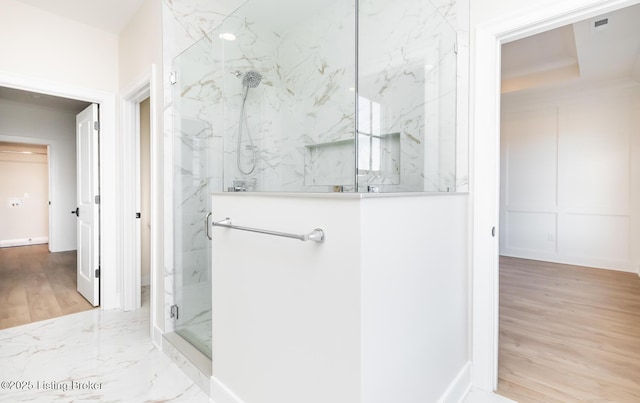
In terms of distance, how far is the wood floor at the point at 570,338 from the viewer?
174 cm

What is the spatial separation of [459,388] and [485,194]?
3.34 feet

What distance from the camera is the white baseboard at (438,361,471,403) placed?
1.51m

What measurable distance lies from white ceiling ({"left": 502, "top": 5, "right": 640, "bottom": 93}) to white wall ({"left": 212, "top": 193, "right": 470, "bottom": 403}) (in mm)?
2389

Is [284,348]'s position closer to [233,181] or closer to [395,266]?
[395,266]

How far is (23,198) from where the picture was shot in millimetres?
→ 6699

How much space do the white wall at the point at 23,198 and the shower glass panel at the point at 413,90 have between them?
25.3 feet

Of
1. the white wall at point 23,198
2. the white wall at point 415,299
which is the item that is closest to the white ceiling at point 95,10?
the white wall at point 415,299

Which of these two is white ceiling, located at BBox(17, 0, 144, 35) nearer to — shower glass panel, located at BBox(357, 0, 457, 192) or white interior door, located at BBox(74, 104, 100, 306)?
white interior door, located at BBox(74, 104, 100, 306)

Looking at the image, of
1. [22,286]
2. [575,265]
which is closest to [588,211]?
[575,265]

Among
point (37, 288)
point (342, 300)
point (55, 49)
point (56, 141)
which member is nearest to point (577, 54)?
point (342, 300)

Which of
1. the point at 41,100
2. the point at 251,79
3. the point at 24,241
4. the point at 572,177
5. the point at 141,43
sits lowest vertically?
the point at 24,241

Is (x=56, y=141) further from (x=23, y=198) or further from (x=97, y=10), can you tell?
(x=97, y=10)

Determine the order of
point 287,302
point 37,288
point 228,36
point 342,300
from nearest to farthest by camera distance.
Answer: point 342,300, point 287,302, point 228,36, point 37,288

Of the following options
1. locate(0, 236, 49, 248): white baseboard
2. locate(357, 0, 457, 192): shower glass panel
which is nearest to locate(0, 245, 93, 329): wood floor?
locate(0, 236, 49, 248): white baseboard
